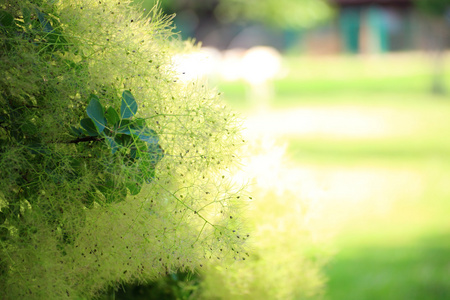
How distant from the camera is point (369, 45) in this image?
15.3 metres

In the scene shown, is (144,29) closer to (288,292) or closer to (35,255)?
(35,255)

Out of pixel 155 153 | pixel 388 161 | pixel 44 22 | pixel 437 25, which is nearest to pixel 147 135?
pixel 155 153

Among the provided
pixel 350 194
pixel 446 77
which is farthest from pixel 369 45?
pixel 350 194

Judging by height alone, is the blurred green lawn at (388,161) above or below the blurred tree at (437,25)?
below

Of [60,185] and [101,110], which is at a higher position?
[101,110]

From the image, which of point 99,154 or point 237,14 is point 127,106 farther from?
point 237,14

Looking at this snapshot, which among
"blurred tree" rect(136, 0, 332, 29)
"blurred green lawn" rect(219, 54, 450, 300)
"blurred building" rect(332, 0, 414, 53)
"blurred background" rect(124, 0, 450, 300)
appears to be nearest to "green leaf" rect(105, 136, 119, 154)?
"blurred background" rect(124, 0, 450, 300)

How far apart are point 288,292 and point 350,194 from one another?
365 centimetres

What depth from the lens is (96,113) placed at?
72 cm

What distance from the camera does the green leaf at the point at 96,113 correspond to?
713 millimetres

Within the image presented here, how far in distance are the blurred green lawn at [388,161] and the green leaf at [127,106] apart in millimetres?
587

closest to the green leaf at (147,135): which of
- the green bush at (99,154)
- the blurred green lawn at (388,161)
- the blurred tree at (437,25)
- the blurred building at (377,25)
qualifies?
the green bush at (99,154)

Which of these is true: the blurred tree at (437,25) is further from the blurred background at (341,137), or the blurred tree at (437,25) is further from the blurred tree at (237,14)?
the blurred tree at (237,14)

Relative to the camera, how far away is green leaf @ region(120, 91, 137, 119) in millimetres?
738
